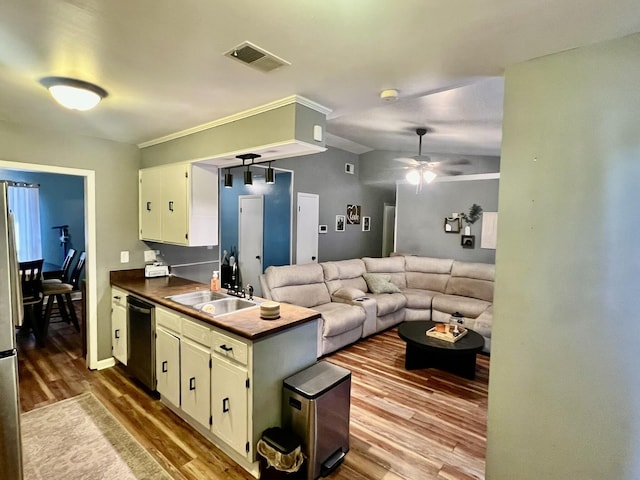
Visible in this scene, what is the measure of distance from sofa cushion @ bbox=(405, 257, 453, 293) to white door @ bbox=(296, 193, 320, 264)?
1777 millimetres

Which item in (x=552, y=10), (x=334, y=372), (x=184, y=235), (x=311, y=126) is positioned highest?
(x=552, y=10)

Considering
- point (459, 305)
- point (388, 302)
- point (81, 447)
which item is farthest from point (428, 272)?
point (81, 447)

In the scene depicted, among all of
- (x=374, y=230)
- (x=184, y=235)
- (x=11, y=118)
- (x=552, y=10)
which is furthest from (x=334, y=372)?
(x=374, y=230)

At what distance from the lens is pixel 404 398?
3.08m

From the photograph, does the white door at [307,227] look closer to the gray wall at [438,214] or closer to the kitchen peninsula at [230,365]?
the gray wall at [438,214]

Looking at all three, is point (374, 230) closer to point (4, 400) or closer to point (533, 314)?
point (533, 314)

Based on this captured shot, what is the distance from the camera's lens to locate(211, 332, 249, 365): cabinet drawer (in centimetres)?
206

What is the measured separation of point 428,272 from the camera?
5.79 metres

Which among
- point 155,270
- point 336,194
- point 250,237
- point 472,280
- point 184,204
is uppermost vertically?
point 336,194

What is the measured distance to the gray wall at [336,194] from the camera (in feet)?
19.9

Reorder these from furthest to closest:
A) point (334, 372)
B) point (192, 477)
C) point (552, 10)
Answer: point (334, 372) < point (192, 477) < point (552, 10)

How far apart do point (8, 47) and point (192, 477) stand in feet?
8.57

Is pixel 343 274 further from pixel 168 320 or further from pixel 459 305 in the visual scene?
pixel 168 320

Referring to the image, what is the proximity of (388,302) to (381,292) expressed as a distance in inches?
14.1
